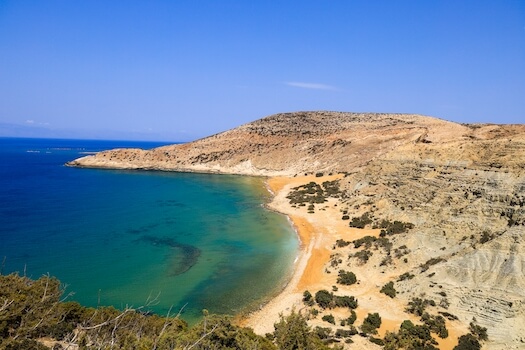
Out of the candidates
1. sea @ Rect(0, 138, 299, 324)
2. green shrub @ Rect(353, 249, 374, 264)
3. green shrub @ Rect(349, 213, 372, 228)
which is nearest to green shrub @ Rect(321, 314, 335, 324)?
sea @ Rect(0, 138, 299, 324)

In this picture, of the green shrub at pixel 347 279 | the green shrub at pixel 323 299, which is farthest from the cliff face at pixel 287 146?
the green shrub at pixel 323 299

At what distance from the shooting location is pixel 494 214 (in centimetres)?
2498

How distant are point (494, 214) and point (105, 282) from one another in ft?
93.3

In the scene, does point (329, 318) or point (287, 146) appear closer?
point (329, 318)

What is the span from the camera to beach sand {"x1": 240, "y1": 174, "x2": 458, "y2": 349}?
802 inches

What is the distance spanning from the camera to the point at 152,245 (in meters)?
35.0

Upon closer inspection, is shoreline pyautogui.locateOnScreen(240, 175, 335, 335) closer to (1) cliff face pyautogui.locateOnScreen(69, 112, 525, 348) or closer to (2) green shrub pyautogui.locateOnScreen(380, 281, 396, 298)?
(2) green shrub pyautogui.locateOnScreen(380, 281, 396, 298)

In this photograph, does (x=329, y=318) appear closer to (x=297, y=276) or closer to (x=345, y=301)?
(x=345, y=301)

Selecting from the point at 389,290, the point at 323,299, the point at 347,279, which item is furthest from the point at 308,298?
the point at 389,290

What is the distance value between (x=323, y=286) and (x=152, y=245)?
717 inches

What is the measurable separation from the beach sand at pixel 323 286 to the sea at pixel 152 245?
119 centimetres

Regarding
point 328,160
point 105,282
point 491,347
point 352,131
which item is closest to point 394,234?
point 491,347

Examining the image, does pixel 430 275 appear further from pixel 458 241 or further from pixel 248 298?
pixel 248 298

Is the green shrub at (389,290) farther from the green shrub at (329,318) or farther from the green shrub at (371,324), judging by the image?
the green shrub at (329,318)
